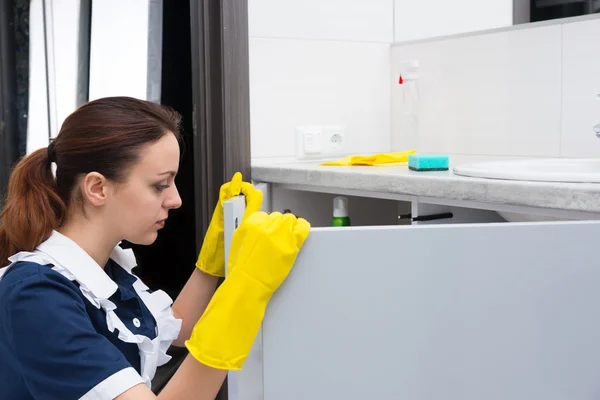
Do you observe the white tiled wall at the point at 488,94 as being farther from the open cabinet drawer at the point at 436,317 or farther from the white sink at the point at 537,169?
the open cabinet drawer at the point at 436,317

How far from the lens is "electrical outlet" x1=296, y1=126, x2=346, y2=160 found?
186cm

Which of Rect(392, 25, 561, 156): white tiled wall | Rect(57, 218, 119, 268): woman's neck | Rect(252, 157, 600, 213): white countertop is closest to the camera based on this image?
Rect(252, 157, 600, 213): white countertop

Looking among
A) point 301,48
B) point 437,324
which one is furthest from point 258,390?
point 301,48

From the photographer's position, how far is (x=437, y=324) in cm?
91

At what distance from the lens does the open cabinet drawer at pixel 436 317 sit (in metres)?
0.89

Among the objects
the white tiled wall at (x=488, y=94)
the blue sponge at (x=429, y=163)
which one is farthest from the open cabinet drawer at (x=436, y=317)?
the white tiled wall at (x=488, y=94)

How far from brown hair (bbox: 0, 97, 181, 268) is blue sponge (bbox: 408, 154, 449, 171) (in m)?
0.51

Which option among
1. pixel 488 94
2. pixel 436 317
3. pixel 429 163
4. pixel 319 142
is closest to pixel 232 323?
pixel 436 317

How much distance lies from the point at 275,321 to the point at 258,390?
0.35 feet

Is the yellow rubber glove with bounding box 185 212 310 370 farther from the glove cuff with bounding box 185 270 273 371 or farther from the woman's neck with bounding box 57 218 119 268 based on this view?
the woman's neck with bounding box 57 218 119 268

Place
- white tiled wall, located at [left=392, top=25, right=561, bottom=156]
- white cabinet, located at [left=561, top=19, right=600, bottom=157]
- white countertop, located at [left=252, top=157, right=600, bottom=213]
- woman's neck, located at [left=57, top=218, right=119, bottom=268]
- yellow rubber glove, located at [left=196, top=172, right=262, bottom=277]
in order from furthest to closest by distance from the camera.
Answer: white tiled wall, located at [left=392, top=25, right=561, bottom=156] → white cabinet, located at [left=561, top=19, right=600, bottom=157] → yellow rubber glove, located at [left=196, top=172, right=262, bottom=277] → woman's neck, located at [left=57, top=218, right=119, bottom=268] → white countertop, located at [left=252, top=157, right=600, bottom=213]

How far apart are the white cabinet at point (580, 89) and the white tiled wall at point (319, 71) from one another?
539mm

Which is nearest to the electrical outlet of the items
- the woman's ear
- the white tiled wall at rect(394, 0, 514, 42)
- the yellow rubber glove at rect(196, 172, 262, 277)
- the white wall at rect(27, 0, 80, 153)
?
the white tiled wall at rect(394, 0, 514, 42)

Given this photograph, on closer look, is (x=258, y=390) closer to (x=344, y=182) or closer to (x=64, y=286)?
(x=64, y=286)
